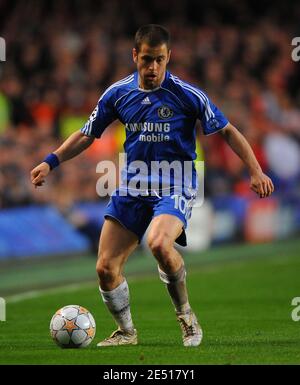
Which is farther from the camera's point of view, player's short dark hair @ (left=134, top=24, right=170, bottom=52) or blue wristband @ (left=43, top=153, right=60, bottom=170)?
blue wristband @ (left=43, top=153, right=60, bottom=170)

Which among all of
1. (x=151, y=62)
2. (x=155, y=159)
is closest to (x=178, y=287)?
(x=155, y=159)

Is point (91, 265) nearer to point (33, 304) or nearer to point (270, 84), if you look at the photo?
point (33, 304)

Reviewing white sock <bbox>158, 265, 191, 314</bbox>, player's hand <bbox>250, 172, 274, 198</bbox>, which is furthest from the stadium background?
player's hand <bbox>250, 172, 274, 198</bbox>

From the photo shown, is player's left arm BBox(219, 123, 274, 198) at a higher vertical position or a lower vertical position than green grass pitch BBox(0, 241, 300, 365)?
higher

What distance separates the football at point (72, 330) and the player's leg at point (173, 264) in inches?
28.2

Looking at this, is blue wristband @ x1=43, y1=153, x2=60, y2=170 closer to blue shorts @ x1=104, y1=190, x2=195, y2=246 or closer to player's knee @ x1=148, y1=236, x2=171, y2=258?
blue shorts @ x1=104, y1=190, x2=195, y2=246

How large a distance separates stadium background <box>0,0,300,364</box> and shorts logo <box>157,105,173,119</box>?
5.67m

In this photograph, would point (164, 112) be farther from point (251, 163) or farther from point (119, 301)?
point (119, 301)

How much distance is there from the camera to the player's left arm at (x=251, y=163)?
817cm

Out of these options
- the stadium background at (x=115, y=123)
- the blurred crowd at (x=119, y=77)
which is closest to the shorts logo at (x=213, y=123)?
the stadium background at (x=115, y=123)

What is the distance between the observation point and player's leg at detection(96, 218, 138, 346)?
27.6 ft

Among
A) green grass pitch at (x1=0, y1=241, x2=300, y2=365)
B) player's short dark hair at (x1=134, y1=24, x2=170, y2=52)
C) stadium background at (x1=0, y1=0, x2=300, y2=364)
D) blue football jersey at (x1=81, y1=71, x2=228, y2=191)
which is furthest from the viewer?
stadium background at (x1=0, y1=0, x2=300, y2=364)

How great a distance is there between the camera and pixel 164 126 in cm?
838

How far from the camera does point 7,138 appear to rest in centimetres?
1666
